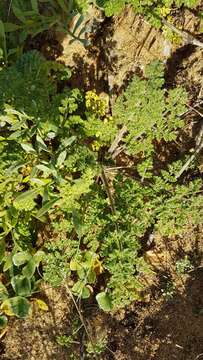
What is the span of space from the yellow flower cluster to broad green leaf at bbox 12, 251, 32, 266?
0.88m

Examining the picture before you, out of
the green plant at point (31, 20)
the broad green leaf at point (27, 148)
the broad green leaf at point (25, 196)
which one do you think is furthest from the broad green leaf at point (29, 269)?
the green plant at point (31, 20)

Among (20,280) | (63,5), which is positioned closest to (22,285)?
(20,280)

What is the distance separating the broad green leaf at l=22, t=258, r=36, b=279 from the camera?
298cm

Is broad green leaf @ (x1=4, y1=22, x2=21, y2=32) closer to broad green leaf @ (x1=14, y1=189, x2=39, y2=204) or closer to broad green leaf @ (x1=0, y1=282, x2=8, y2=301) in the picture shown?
broad green leaf @ (x1=14, y1=189, x2=39, y2=204)

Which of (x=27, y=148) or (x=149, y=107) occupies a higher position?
(x=149, y=107)

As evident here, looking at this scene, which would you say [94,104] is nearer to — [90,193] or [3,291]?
[90,193]

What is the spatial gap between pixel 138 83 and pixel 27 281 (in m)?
1.22

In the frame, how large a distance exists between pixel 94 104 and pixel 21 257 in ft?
3.12

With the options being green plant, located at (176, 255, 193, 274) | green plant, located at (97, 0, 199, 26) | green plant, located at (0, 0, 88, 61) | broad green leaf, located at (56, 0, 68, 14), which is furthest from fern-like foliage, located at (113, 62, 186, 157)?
green plant, located at (176, 255, 193, 274)

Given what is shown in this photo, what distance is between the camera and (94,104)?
3.15m

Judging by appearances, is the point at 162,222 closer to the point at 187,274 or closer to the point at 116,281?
the point at 116,281

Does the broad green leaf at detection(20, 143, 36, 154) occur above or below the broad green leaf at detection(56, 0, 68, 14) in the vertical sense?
below

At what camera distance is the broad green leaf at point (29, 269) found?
2.98 metres

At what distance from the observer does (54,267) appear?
2844 mm
